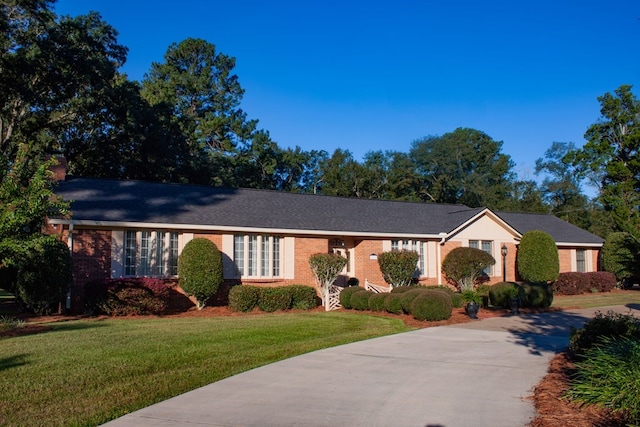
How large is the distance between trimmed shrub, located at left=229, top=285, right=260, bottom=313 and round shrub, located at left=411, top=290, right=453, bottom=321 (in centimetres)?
542

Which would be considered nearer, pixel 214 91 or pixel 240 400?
pixel 240 400

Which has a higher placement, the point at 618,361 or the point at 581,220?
the point at 581,220

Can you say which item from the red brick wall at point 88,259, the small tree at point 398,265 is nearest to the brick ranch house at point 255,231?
the red brick wall at point 88,259

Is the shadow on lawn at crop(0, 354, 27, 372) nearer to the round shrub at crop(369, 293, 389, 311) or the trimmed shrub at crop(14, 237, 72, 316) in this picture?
the trimmed shrub at crop(14, 237, 72, 316)

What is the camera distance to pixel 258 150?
47.5m

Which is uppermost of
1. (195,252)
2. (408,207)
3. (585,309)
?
(408,207)

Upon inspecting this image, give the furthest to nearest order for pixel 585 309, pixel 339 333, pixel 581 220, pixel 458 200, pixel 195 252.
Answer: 1. pixel 458 200
2. pixel 581 220
3. pixel 585 309
4. pixel 195 252
5. pixel 339 333

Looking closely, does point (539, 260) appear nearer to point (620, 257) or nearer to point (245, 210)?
point (620, 257)

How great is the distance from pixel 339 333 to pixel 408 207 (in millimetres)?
16173

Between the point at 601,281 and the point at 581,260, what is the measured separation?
2.95 metres

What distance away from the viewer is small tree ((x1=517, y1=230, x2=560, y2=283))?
88.4ft

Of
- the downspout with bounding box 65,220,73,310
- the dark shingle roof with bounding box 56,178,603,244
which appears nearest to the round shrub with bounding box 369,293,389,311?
the dark shingle roof with bounding box 56,178,603,244

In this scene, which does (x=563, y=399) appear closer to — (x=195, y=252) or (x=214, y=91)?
(x=195, y=252)

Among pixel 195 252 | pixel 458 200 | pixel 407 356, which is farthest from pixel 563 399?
pixel 458 200
